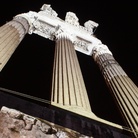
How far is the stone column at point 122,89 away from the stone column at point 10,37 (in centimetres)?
345

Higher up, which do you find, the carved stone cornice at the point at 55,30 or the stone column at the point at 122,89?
the carved stone cornice at the point at 55,30

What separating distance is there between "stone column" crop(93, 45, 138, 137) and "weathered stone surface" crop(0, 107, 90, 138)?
8.33 feet

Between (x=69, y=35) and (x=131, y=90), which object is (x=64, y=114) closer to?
(x=131, y=90)

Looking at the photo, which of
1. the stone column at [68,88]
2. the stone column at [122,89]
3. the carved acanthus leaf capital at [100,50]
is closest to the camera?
the stone column at [68,88]

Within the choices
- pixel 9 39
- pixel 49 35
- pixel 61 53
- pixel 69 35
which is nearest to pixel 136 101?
pixel 61 53

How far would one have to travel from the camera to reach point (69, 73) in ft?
23.0

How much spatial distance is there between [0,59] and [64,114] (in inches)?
162

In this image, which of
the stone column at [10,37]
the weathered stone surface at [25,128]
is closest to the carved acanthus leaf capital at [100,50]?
the stone column at [10,37]

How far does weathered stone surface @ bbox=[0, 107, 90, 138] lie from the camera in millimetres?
1970

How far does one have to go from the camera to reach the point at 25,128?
2051 mm

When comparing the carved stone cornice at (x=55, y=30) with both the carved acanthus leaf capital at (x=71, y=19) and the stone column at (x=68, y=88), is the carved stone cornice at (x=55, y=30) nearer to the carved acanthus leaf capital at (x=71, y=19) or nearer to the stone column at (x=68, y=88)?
the carved acanthus leaf capital at (x=71, y=19)

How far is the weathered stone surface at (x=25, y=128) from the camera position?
6.46ft

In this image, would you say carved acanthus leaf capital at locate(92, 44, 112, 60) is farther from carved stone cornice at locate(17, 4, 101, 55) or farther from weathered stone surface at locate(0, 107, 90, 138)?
weathered stone surface at locate(0, 107, 90, 138)

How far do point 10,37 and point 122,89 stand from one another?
13.3 ft
